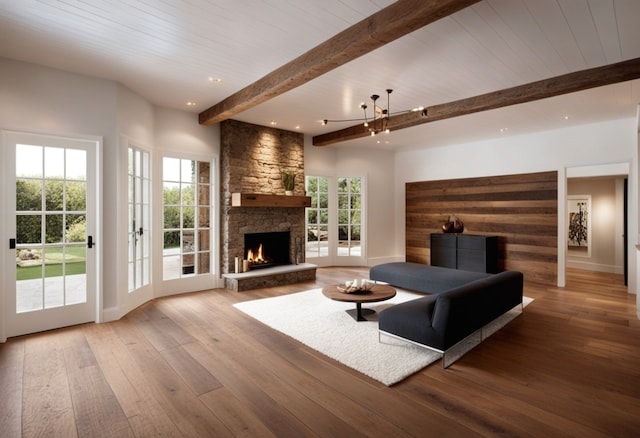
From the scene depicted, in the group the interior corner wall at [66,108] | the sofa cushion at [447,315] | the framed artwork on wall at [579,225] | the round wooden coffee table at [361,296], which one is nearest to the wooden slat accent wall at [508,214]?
the framed artwork on wall at [579,225]

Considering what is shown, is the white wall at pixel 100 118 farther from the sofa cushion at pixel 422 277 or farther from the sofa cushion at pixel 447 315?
the sofa cushion at pixel 422 277

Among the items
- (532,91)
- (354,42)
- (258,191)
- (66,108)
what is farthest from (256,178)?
(532,91)

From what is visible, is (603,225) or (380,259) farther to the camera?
(380,259)

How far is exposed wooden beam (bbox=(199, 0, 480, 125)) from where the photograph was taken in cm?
233

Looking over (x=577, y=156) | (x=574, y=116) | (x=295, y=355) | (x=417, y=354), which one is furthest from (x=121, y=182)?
(x=577, y=156)

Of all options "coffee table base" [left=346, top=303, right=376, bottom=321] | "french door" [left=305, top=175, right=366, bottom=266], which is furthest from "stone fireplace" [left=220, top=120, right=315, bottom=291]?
"coffee table base" [left=346, top=303, right=376, bottom=321]

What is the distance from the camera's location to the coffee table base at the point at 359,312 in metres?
4.16

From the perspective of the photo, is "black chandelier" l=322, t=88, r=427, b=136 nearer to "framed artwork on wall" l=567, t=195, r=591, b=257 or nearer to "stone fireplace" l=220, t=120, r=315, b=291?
"stone fireplace" l=220, t=120, r=315, b=291

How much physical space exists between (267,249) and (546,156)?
561 cm

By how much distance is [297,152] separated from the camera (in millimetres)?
6996

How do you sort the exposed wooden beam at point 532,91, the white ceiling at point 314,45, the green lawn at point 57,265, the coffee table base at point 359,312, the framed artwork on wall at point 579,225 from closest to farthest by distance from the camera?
the white ceiling at point 314,45, the exposed wooden beam at point 532,91, the green lawn at point 57,265, the coffee table base at point 359,312, the framed artwork on wall at point 579,225

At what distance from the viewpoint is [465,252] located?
700cm

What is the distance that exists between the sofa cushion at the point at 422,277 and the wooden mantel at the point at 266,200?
2020 millimetres

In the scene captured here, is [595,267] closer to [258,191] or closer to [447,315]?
[447,315]
